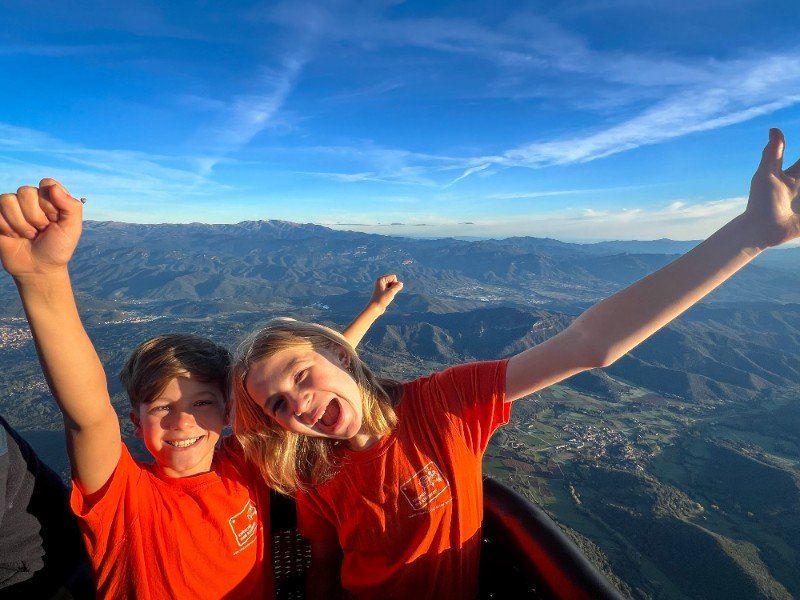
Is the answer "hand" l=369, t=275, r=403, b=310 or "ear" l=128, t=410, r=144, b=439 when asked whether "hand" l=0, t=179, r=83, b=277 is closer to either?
"ear" l=128, t=410, r=144, b=439

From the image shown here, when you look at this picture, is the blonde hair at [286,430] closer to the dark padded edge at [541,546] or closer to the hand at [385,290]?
the dark padded edge at [541,546]

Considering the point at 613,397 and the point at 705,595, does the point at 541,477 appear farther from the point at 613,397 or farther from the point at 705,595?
the point at 613,397

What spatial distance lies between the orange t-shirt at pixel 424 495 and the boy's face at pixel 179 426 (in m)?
0.74

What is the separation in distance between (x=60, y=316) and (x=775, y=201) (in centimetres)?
292

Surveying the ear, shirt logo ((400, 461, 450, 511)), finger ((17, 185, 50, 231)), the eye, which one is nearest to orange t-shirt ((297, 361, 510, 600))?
shirt logo ((400, 461, 450, 511))

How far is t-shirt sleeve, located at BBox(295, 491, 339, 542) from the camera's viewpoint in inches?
105

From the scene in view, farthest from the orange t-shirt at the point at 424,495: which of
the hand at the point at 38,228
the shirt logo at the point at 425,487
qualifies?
the hand at the point at 38,228

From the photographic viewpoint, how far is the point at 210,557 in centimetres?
250

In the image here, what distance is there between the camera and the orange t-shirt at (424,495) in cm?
243

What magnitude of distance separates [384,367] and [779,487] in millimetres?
77233

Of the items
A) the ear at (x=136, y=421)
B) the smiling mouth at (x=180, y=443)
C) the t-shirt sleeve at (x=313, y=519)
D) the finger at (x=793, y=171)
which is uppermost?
the finger at (x=793, y=171)

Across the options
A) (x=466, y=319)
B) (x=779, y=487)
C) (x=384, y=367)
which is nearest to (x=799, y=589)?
(x=779, y=487)

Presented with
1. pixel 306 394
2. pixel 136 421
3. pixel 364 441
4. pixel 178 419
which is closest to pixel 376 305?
pixel 364 441

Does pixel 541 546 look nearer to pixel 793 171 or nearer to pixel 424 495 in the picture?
pixel 424 495
